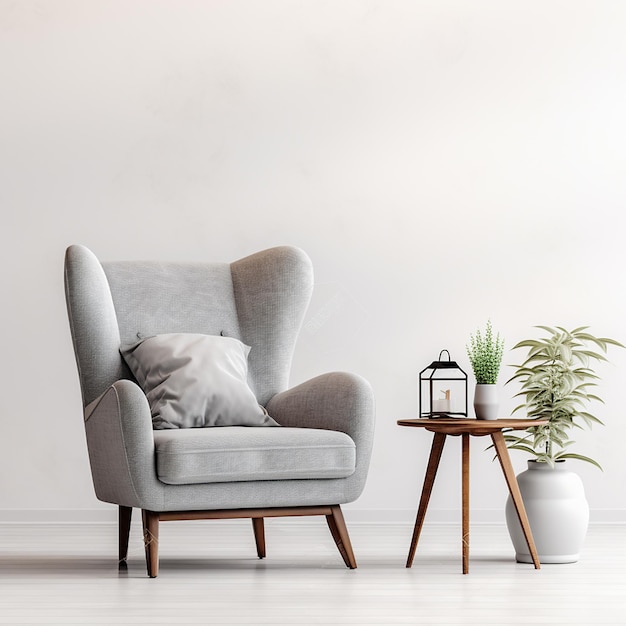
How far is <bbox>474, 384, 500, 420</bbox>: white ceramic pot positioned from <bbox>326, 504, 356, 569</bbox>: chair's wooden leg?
0.53 m

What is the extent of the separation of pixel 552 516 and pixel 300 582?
2.88 feet

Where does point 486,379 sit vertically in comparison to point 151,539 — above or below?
above

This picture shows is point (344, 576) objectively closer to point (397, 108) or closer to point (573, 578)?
point (573, 578)

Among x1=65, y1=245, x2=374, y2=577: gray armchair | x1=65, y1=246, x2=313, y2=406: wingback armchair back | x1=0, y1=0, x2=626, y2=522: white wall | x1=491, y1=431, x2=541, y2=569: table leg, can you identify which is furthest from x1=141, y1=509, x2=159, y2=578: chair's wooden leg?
x1=0, y1=0, x2=626, y2=522: white wall

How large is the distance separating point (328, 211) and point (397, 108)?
0.55m

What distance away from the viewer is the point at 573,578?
2783 millimetres

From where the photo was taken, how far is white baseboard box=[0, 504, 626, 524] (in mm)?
4031

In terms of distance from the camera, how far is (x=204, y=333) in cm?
337

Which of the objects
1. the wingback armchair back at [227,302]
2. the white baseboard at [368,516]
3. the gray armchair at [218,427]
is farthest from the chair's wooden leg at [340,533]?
the white baseboard at [368,516]

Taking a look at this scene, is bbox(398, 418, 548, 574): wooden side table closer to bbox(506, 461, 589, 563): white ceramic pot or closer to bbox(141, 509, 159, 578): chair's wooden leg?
bbox(506, 461, 589, 563): white ceramic pot

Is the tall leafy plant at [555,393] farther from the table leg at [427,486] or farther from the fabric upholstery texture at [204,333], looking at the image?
the fabric upholstery texture at [204,333]

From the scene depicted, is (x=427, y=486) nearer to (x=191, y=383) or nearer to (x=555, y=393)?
(x=555, y=393)

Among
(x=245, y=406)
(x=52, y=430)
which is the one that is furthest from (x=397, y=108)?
(x=52, y=430)

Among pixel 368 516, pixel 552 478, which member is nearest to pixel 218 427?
pixel 552 478
